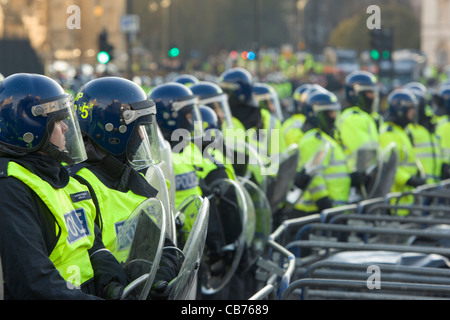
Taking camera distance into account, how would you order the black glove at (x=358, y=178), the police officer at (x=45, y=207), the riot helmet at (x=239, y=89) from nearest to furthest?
1. the police officer at (x=45, y=207)
2. the black glove at (x=358, y=178)
3. the riot helmet at (x=239, y=89)

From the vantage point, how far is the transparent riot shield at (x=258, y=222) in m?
5.65

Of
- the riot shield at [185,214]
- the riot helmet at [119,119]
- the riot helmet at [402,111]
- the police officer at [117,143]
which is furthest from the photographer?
the riot helmet at [402,111]

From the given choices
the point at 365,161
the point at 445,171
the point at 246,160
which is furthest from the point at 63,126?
the point at 445,171

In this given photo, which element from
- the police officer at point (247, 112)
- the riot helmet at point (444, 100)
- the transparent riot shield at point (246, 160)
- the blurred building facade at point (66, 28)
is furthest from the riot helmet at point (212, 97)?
the blurred building facade at point (66, 28)

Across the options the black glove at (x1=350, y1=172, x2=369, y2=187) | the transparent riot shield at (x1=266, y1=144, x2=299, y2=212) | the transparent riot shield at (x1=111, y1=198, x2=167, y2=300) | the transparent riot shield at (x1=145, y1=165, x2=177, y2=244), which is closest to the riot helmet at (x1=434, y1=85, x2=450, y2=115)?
the black glove at (x1=350, y1=172, x2=369, y2=187)

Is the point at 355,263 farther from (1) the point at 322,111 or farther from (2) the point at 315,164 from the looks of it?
(1) the point at 322,111

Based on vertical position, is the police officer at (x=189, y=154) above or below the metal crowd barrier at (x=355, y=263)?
above

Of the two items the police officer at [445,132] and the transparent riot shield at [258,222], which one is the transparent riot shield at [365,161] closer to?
the police officer at [445,132]

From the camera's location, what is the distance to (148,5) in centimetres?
8450

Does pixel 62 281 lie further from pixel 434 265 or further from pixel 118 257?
pixel 434 265

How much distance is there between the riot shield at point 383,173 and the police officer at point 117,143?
13.8 feet

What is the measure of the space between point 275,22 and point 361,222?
295ft

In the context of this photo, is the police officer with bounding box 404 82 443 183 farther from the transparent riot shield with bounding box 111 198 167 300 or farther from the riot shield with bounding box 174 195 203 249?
the transparent riot shield with bounding box 111 198 167 300
